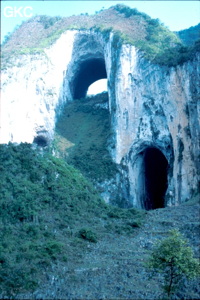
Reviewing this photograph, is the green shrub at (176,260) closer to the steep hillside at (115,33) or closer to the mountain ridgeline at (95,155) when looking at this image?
the mountain ridgeline at (95,155)

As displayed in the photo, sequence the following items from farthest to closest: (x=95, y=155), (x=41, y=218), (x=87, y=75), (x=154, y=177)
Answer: (x=87, y=75)
(x=154, y=177)
(x=95, y=155)
(x=41, y=218)

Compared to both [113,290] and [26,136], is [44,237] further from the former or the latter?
[26,136]

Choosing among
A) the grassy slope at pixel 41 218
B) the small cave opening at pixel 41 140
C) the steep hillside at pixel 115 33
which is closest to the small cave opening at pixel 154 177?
the steep hillside at pixel 115 33

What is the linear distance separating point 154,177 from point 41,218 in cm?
1661

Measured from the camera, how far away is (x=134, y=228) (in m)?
15.8

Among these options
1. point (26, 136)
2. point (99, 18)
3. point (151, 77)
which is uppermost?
point (99, 18)

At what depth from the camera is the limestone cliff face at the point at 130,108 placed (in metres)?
23.1

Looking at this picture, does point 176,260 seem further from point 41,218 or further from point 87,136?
point 87,136

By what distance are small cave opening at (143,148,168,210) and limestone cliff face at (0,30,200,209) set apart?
0.09m

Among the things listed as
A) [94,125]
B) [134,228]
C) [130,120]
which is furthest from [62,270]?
[94,125]

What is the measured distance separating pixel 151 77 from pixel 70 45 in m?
12.1

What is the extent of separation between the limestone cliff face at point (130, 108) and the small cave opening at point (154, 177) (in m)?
0.09

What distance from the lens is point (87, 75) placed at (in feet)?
129

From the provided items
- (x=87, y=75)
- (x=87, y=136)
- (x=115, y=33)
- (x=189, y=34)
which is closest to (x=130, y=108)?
(x=87, y=136)
